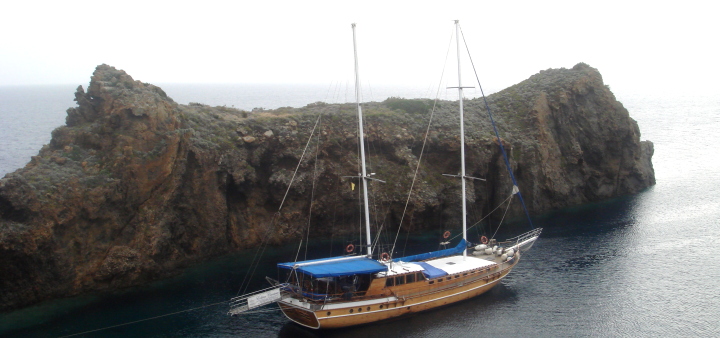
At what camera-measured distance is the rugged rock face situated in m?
39.6

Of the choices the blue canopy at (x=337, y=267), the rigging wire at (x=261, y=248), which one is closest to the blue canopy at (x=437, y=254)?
the blue canopy at (x=337, y=267)

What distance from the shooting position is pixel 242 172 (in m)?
50.7

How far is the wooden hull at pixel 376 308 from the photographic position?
3228 cm

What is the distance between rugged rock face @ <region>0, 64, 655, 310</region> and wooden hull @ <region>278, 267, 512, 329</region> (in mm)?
17016

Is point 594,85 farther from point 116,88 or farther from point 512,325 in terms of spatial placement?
point 116,88

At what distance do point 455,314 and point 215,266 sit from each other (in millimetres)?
21763

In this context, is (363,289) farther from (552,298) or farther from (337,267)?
(552,298)

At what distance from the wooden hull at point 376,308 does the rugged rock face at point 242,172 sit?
17016 millimetres

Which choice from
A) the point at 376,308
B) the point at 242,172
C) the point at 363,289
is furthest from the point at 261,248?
the point at 376,308

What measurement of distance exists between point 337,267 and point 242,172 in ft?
67.5

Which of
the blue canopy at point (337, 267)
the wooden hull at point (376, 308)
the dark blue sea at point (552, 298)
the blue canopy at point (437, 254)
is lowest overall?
the dark blue sea at point (552, 298)

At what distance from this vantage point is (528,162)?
64000mm

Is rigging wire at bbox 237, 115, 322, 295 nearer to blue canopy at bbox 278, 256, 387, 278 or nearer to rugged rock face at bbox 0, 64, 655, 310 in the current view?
rugged rock face at bbox 0, 64, 655, 310

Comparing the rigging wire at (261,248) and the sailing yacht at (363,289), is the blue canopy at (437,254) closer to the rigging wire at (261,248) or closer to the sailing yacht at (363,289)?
the sailing yacht at (363,289)
